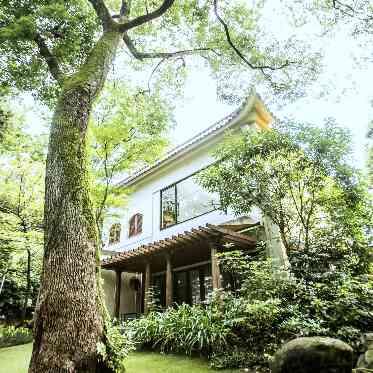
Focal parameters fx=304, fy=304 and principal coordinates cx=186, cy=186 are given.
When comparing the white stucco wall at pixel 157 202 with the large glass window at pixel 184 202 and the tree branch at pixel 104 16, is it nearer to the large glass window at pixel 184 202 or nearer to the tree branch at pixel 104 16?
the large glass window at pixel 184 202

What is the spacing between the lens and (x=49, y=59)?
6258mm

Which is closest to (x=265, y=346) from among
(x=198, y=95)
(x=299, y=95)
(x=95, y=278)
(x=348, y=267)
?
(x=348, y=267)

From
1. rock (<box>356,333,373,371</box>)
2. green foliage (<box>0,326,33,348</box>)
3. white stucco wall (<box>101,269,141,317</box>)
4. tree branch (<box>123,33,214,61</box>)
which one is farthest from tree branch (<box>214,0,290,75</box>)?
green foliage (<box>0,326,33,348</box>)

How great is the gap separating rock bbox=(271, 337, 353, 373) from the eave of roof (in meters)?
6.90

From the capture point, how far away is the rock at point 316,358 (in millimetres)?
4047

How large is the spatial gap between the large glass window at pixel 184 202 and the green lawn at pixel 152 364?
16.5 ft

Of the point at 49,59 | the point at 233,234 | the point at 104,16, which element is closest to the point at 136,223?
the point at 233,234

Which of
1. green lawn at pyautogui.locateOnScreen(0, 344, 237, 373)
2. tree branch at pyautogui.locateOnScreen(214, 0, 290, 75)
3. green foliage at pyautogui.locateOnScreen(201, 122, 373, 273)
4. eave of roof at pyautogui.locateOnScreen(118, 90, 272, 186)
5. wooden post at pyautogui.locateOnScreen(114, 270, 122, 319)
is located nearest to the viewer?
green lawn at pyautogui.locateOnScreen(0, 344, 237, 373)

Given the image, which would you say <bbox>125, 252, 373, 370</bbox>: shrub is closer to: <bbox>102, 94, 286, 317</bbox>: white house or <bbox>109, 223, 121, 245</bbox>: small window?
<bbox>102, 94, 286, 317</bbox>: white house

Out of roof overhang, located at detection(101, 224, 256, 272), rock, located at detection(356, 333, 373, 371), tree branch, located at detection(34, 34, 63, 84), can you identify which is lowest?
rock, located at detection(356, 333, 373, 371)

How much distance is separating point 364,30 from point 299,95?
234 cm

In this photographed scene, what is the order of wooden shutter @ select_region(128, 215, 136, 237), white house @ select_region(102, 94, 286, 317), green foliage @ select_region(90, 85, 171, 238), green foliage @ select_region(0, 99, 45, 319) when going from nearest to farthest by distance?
white house @ select_region(102, 94, 286, 317) → green foliage @ select_region(90, 85, 171, 238) → green foliage @ select_region(0, 99, 45, 319) → wooden shutter @ select_region(128, 215, 136, 237)

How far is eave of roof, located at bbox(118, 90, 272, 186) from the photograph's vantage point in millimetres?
9367

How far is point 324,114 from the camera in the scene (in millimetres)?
7379
